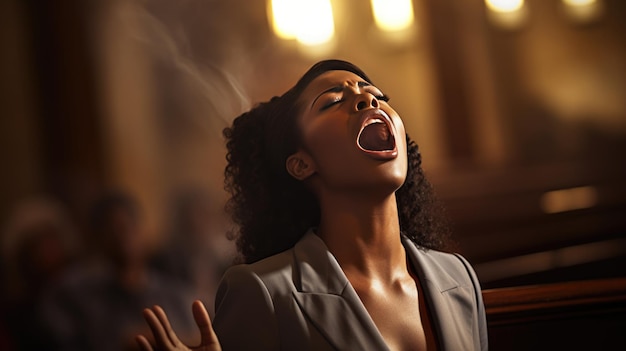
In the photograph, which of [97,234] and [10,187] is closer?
[97,234]

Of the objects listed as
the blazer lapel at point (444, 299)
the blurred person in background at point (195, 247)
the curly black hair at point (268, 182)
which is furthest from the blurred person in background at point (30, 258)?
the blazer lapel at point (444, 299)

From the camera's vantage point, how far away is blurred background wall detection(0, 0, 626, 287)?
2.96 m

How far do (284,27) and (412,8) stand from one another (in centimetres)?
162

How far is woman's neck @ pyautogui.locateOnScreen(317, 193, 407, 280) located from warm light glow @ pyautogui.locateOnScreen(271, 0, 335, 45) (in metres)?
0.78

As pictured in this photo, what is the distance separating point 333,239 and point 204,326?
32 cm

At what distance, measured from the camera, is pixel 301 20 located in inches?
78.6

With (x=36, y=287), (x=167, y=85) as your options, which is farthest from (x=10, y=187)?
(x=167, y=85)

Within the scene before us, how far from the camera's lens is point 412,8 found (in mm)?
3533

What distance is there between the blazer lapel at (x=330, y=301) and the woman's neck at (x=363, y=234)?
0.11 feet

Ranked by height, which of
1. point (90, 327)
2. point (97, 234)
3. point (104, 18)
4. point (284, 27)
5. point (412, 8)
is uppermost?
point (104, 18)

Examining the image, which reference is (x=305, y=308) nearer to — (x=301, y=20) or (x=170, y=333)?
(x=170, y=333)

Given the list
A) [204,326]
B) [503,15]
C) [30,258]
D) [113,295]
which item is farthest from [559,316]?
[503,15]

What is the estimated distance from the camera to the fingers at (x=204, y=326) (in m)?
1.19

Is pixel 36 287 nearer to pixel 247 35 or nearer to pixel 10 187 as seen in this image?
pixel 10 187
